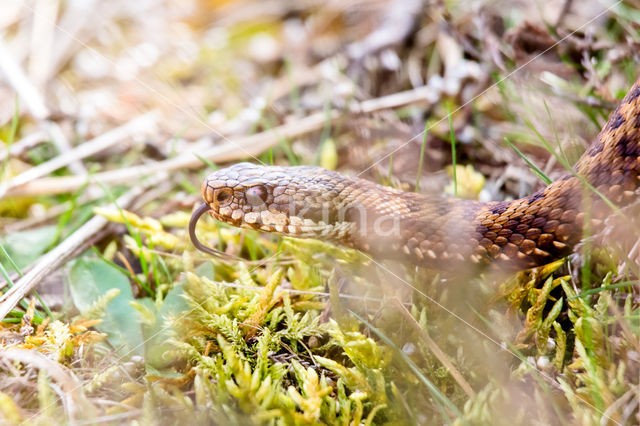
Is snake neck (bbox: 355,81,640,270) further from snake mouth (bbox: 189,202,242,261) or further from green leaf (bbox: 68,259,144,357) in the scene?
green leaf (bbox: 68,259,144,357)

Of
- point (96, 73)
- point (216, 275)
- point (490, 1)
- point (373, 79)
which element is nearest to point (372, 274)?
point (216, 275)

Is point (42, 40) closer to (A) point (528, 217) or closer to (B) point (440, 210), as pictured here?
(B) point (440, 210)

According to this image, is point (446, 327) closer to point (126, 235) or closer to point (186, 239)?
point (186, 239)

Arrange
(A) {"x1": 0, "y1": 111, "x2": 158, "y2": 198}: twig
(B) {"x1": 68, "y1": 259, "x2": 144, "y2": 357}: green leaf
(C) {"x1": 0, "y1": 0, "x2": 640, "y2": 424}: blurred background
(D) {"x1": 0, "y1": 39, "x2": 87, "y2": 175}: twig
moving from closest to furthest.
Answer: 1. (C) {"x1": 0, "y1": 0, "x2": 640, "y2": 424}: blurred background
2. (B) {"x1": 68, "y1": 259, "x2": 144, "y2": 357}: green leaf
3. (A) {"x1": 0, "y1": 111, "x2": 158, "y2": 198}: twig
4. (D) {"x1": 0, "y1": 39, "x2": 87, "y2": 175}: twig

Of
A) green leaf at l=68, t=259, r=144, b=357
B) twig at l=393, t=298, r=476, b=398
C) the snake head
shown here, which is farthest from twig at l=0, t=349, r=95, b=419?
twig at l=393, t=298, r=476, b=398

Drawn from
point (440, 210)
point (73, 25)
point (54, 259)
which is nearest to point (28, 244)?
point (54, 259)

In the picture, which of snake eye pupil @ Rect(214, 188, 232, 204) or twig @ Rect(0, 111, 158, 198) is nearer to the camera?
snake eye pupil @ Rect(214, 188, 232, 204)
